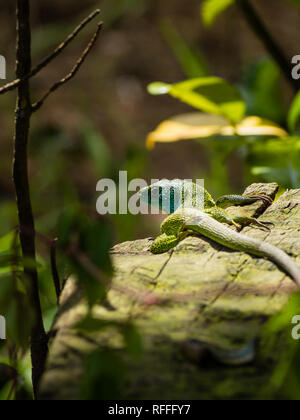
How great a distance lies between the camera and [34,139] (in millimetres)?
3566

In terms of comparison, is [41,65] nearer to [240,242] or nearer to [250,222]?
[240,242]

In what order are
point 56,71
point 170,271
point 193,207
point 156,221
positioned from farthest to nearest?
point 56,71 → point 156,221 → point 193,207 → point 170,271

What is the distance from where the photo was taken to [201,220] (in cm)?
148

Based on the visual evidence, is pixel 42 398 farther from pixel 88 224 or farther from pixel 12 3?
pixel 12 3

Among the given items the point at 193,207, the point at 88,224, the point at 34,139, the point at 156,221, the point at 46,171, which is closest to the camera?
the point at 88,224

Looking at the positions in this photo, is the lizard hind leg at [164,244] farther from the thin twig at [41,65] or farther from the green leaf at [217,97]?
the green leaf at [217,97]

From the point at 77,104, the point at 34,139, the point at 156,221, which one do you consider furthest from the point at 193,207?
the point at 77,104

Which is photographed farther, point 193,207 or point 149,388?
point 193,207

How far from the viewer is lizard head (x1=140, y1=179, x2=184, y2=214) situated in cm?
186

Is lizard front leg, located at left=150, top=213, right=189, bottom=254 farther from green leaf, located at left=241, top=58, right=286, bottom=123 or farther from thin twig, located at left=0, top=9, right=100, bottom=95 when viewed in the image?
green leaf, located at left=241, top=58, right=286, bottom=123

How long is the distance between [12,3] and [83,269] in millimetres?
4957

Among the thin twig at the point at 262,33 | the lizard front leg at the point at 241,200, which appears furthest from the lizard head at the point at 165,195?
the thin twig at the point at 262,33

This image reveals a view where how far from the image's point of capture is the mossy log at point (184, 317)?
82 cm

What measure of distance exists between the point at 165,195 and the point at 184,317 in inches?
37.1
